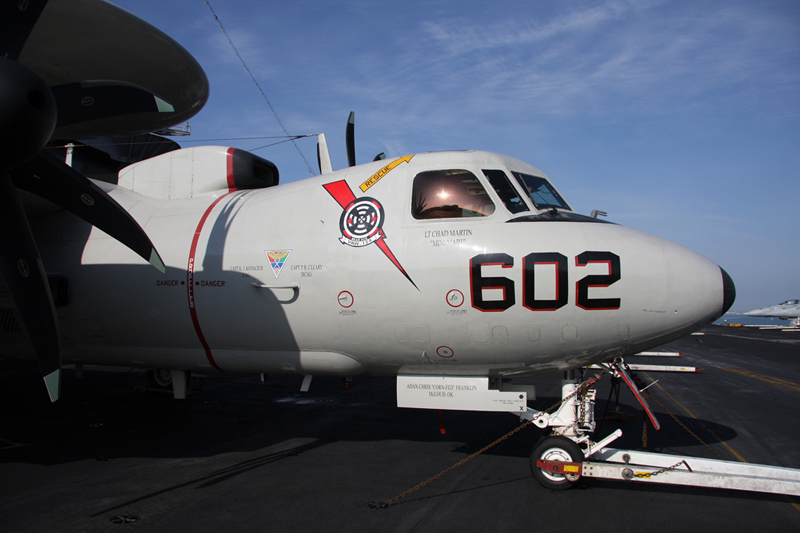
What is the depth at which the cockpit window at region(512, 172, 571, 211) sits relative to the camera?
7.66 metres

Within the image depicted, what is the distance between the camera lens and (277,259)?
806 cm

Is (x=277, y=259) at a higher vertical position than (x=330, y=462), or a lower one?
higher

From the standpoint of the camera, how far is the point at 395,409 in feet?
43.1

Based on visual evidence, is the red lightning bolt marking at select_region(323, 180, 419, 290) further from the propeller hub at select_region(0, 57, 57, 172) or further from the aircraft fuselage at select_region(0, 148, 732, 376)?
the propeller hub at select_region(0, 57, 57, 172)

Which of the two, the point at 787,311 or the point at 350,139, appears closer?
the point at 350,139

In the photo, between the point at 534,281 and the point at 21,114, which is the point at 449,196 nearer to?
the point at 534,281

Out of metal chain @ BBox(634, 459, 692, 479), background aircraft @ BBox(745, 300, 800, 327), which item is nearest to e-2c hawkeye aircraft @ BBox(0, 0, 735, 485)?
metal chain @ BBox(634, 459, 692, 479)

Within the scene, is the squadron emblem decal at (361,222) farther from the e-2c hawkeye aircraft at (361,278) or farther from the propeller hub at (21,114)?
the propeller hub at (21,114)

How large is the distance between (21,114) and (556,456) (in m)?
8.18

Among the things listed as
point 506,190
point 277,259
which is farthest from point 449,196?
point 277,259

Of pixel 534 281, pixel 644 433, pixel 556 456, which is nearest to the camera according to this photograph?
pixel 534 281

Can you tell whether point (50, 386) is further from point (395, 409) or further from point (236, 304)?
point (395, 409)

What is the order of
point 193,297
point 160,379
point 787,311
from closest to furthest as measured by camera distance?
point 193,297, point 160,379, point 787,311

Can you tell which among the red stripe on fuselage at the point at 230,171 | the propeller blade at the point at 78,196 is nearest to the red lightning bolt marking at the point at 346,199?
the red stripe on fuselage at the point at 230,171
